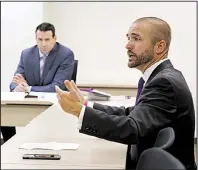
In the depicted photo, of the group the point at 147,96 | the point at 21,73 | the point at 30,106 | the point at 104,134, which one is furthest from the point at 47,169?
the point at 21,73

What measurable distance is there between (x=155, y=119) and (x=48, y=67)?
2514 mm

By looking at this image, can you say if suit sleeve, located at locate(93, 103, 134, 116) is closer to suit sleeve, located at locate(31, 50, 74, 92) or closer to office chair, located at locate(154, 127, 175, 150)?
office chair, located at locate(154, 127, 175, 150)

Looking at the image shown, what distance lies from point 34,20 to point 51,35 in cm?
91

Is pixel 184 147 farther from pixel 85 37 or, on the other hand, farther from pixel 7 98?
pixel 85 37

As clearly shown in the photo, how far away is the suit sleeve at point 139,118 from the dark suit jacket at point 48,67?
2.32 meters

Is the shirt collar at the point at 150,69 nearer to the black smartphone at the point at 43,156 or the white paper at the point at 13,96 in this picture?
the black smartphone at the point at 43,156

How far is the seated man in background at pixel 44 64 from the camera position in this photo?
410 centimetres

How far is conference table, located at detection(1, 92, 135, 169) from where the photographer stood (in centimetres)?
155

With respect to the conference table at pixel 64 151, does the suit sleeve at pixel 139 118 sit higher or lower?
higher

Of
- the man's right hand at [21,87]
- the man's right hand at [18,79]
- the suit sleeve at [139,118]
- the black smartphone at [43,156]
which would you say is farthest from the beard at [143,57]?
the man's right hand at [18,79]

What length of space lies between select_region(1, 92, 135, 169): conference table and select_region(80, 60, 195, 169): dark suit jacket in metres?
0.10

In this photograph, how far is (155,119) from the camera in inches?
69.3

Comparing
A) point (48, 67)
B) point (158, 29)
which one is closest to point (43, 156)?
point (158, 29)

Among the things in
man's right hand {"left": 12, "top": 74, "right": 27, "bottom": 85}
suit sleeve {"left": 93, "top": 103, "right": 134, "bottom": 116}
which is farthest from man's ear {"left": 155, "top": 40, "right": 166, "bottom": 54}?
man's right hand {"left": 12, "top": 74, "right": 27, "bottom": 85}
